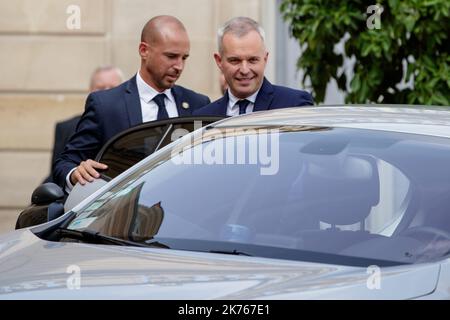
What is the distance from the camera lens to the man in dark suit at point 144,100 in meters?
7.26

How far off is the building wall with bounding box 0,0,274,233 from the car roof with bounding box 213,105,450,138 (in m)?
6.66

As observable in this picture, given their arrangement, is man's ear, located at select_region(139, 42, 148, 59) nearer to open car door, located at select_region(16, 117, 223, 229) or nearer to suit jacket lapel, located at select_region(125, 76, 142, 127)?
suit jacket lapel, located at select_region(125, 76, 142, 127)

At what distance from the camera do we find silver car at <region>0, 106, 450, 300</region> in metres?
4.16

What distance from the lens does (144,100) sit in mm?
7430

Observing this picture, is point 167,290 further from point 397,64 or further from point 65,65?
point 65,65

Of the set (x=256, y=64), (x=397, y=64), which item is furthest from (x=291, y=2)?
(x=256, y=64)

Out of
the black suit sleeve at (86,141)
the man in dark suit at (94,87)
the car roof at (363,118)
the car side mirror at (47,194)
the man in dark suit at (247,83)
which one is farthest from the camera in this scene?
the man in dark suit at (94,87)

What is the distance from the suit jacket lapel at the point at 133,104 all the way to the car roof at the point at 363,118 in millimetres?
1696

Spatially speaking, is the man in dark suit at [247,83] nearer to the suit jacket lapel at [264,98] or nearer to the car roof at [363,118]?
the suit jacket lapel at [264,98]

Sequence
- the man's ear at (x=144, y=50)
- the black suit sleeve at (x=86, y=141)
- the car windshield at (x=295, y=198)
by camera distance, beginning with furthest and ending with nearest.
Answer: the man's ear at (x=144, y=50)
the black suit sleeve at (x=86, y=141)
the car windshield at (x=295, y=198)

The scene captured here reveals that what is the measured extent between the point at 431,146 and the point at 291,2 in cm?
494

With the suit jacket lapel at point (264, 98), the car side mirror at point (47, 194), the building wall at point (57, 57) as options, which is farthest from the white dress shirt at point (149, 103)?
the building wall at point (57, 57)

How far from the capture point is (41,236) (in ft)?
17.1
